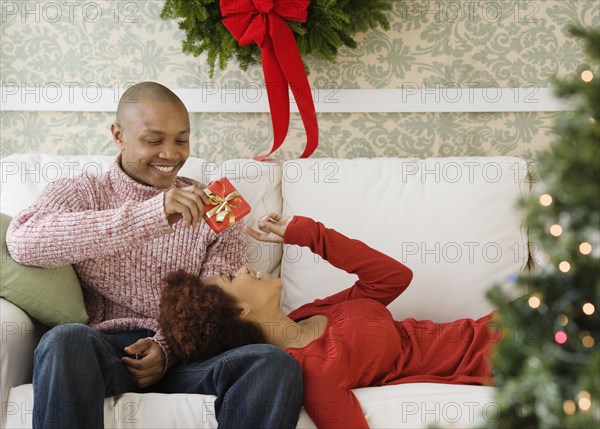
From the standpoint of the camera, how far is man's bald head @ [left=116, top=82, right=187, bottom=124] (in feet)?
6.77

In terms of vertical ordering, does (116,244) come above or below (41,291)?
above

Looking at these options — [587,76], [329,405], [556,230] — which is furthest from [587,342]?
[329,405]

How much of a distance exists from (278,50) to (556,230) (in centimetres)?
168

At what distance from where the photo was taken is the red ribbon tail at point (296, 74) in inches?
95.1

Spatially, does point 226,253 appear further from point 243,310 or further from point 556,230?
point 556,230

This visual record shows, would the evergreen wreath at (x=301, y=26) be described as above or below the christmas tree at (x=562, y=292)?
above

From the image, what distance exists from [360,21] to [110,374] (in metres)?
1.50

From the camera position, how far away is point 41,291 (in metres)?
1.83

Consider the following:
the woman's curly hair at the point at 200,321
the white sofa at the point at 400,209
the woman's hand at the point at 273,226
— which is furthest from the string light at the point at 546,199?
the white sofa at the point at 400,209

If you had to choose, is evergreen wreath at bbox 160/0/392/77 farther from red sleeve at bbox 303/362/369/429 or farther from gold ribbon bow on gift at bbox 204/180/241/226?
red sleeve at bbox 303/362/369/429

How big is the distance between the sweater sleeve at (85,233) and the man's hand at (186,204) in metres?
0.02

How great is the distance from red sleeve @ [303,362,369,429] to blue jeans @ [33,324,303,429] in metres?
0.03

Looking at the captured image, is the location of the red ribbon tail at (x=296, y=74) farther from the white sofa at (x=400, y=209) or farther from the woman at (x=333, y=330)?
the woman at (x=333, y=330)

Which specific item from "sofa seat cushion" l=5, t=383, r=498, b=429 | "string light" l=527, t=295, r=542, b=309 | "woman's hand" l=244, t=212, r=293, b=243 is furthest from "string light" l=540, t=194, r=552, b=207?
"woman's hand" l=244, t=212, r=293, b=243
